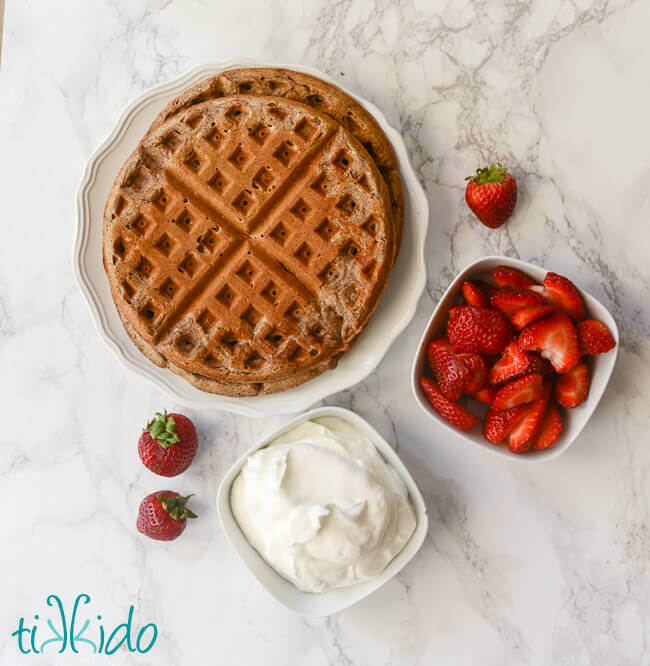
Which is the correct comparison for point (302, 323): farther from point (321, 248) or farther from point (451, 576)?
point (451, 576)

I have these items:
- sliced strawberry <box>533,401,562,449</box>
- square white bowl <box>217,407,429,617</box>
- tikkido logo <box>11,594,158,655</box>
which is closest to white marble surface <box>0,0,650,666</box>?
tikkido logo <box>11,594,158,655</box>

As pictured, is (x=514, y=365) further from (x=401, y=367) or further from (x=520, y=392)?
(x=401, y=367)

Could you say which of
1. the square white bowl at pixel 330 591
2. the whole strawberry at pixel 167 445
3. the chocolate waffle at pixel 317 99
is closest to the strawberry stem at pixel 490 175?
the chocolate waffle at pixel 317 99

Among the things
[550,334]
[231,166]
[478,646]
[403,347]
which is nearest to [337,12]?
[231,166]

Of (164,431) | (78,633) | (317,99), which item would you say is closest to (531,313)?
(317,99)

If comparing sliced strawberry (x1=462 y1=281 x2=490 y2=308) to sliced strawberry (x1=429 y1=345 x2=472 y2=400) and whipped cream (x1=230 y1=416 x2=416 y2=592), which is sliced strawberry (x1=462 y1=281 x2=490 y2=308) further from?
whipped cream (x1=230 y1=416 x2=416 y2=592)

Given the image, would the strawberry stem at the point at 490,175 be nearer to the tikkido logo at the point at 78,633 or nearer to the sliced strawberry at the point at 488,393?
the sliced strawberry at the point at 488,393
